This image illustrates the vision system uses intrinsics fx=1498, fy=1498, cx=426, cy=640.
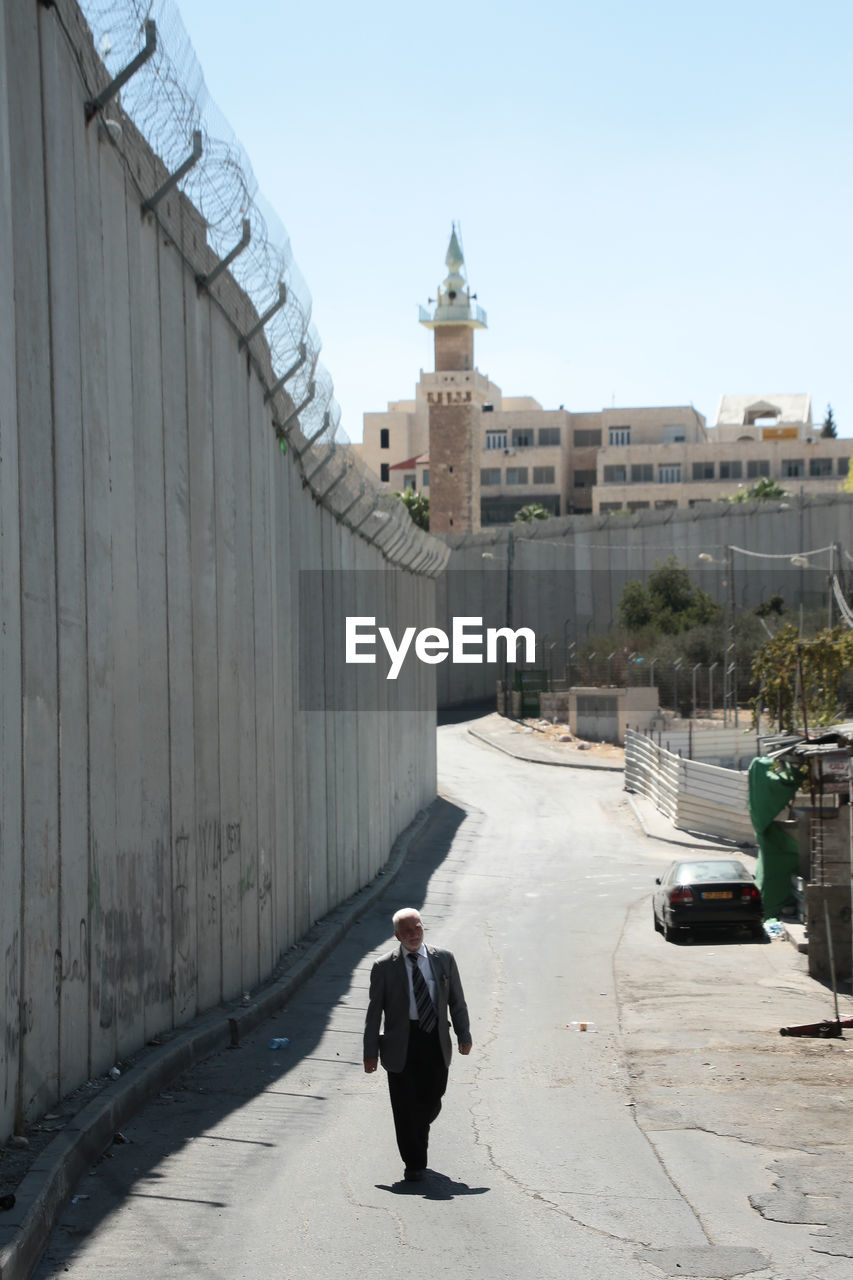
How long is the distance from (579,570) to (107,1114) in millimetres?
57835

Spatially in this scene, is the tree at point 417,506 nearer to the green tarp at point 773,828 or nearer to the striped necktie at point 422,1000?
the green tarp at point 773,828

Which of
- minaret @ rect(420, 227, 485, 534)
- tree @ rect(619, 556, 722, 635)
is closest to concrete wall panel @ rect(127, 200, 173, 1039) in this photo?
tree @ rect(619, 556, 722, 635)

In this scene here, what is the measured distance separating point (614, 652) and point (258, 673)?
42.4 metres

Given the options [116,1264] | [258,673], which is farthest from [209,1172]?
[258,673]

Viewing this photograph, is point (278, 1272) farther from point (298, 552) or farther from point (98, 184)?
point (298, 552)

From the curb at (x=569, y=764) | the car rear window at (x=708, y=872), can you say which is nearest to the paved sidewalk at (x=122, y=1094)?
the car rear window at (x=708, y=872)

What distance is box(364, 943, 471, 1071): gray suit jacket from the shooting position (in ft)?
22.7

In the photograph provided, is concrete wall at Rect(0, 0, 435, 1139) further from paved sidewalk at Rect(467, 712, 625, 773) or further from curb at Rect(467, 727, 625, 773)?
paved sidewalk at Rect(467, 712, 625, 773)

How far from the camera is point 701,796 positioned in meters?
29.9

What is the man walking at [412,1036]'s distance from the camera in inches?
270

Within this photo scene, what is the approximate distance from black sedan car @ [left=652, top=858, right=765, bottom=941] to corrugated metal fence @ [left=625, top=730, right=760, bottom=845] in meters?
9.91

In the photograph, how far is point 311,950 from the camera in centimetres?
1465

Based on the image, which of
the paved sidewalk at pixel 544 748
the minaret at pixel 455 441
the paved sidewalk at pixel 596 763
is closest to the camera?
the paved sidewalk at pixel 596 763

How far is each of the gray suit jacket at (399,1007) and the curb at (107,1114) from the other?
131cm
